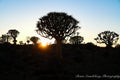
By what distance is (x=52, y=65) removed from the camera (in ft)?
65.4

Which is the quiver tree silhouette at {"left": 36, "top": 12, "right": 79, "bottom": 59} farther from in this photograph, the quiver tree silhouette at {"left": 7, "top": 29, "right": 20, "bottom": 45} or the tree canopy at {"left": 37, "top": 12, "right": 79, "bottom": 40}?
the quiver tree silhouette at {"left": 7, "top": 29, "right": 20, "bottom": 45}

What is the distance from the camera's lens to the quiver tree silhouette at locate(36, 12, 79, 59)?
92.2 feet

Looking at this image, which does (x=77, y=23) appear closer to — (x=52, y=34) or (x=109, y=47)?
(x=52, y=34)

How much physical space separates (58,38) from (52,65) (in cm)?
922

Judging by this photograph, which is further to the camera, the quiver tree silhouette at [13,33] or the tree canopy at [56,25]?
the quiver tree silhouette at [13,33]

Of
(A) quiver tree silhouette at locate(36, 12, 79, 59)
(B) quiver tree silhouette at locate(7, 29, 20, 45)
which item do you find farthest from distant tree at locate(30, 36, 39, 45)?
(A) quiver tree silhouette at locate(36, 12, 79, 59)

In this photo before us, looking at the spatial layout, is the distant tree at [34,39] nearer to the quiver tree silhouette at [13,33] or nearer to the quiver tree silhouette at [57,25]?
the quiver tree silhouette at [13,33]

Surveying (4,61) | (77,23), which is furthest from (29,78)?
(77,23)

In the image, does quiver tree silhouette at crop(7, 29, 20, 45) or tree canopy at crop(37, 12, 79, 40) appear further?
quiver tree silhouette at crop(7, 29, 20, 45)

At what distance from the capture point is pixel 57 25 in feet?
91.9

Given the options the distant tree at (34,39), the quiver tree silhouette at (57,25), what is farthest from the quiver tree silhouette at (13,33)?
the quiver tree silhouette at (57,25)

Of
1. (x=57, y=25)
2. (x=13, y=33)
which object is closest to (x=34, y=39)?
(x=13, y=33)

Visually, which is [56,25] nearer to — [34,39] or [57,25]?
[57,25]

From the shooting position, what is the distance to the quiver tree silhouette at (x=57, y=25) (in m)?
28.1
